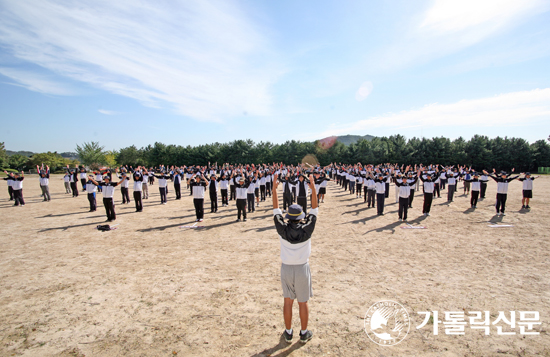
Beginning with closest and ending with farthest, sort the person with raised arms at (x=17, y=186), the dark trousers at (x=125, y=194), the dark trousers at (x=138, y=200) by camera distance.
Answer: the dark trousers at (x=138, y=200)
the person with raised arms at (x=17, y=186)
the dark trousers at (x=125, y=194)

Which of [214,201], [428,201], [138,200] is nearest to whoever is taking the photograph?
[428,201]

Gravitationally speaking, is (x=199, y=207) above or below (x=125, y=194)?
below

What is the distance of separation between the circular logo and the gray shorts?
59.7 inches

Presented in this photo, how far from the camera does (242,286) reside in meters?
6.24

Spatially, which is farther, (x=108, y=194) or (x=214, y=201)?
(x=214, y=201)

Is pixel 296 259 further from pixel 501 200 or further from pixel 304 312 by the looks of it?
pixel 501 200

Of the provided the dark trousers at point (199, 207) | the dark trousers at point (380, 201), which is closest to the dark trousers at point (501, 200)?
the dark trousers at point (380, 201)

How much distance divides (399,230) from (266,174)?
1135cm

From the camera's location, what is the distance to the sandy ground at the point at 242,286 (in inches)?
170

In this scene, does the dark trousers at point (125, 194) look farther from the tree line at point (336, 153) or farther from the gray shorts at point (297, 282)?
the tree line at point (336, 153)

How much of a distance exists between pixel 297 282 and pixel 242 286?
2.53 m

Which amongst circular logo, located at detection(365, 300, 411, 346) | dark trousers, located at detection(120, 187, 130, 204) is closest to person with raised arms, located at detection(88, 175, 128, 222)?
dark trousers, located at detection(120, 187, 130, 204)

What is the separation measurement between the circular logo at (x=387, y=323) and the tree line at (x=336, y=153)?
52.8 m

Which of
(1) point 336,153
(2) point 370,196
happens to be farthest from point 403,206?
(1) point 336,153
